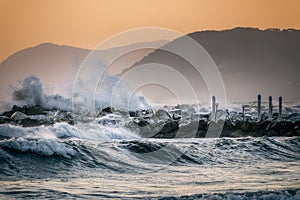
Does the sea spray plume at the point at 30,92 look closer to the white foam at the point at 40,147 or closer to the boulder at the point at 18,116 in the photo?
the boulder at the point at 18,116

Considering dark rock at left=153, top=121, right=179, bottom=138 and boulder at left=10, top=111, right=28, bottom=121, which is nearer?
boulder at left=10, top=111, right=28, bottom=121

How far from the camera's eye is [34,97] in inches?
1693

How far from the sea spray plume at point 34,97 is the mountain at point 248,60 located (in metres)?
80.4

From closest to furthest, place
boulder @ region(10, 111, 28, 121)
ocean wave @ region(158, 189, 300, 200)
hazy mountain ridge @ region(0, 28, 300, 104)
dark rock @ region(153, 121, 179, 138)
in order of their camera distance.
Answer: ocean wave @ region(158, 189, 300, 200) → boulder @ region(10, 111, 28, 121) → dark rock @ region(153, 121, 179, 138) → hazy mountain ridge @ region(0, 28, 300, 104)

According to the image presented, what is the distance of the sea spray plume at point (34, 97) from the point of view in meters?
42.3

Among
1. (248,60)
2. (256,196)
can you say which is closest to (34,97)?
(256,196)

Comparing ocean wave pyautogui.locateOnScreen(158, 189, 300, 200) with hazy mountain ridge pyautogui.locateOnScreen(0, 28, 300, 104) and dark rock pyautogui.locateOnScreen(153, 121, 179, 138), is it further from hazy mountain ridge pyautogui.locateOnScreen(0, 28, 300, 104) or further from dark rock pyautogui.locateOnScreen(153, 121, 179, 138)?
hazy mountain ridge pyautogui.locateOnScreen(0, 28, 300, 104)

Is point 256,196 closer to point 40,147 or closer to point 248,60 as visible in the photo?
point 40,147

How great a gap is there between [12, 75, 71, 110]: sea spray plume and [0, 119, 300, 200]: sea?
37.2 feet

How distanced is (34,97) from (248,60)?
10399 centimetres

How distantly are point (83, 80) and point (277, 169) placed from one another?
3480cm

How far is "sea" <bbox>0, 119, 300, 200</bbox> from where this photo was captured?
1560 cm

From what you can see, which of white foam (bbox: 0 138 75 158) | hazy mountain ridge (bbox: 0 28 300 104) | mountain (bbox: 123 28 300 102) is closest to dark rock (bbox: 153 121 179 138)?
white foam (bbox: 0 138 75 158)

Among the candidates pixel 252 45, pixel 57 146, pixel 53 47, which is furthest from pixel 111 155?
pixel 252 45
